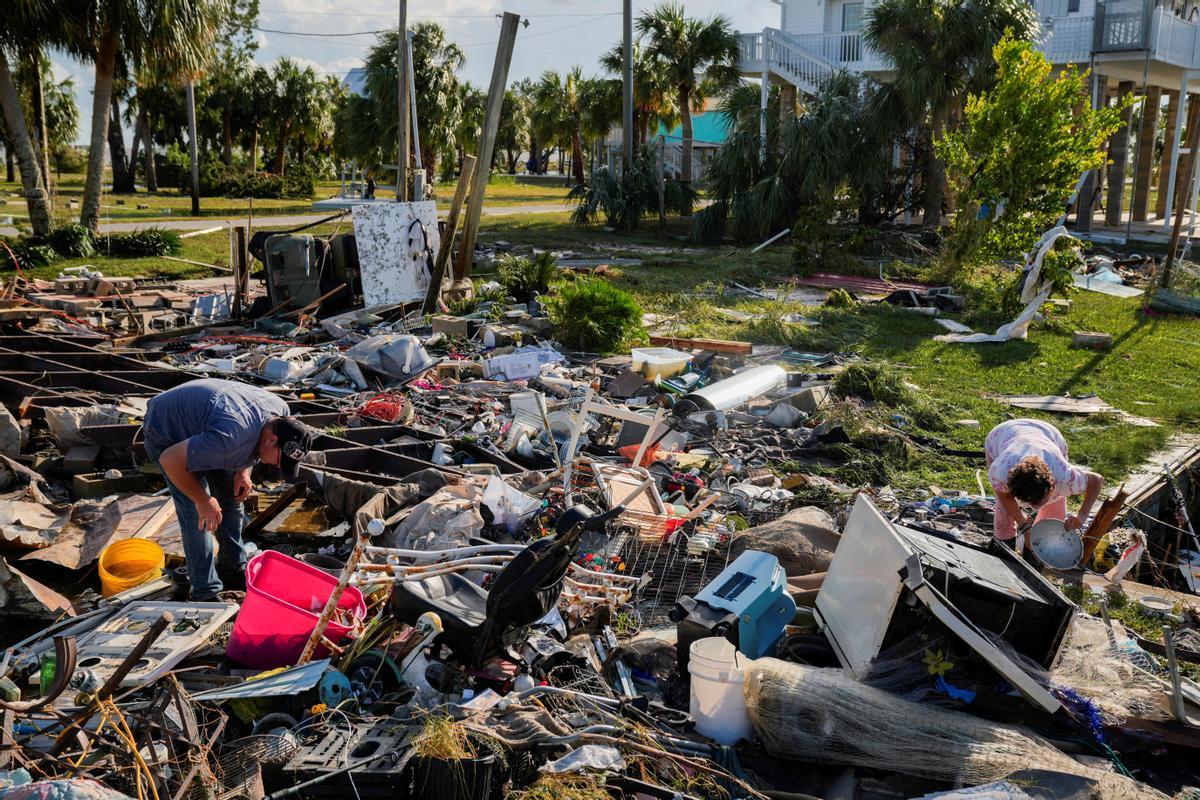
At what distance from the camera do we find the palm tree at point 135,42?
16.9 m

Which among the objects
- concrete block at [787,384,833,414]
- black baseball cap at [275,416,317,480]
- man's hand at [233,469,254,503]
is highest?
black baseball cap at [275,416,317,480]

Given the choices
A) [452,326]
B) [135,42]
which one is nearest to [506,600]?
[452,326]

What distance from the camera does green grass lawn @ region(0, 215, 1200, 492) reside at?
8164 mm

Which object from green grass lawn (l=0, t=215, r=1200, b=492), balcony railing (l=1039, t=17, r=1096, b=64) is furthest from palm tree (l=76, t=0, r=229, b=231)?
balcony railing (l=1039, t=17, r=1096, b=64)

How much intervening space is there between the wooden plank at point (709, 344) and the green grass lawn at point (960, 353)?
59 cm

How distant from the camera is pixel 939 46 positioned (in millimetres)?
20391

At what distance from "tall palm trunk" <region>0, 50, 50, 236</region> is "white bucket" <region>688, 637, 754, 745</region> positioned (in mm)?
18332

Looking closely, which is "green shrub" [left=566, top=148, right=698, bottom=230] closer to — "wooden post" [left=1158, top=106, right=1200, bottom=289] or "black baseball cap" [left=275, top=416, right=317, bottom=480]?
"wooden post" [left=1158, top=106, right=1200, bottom=289]

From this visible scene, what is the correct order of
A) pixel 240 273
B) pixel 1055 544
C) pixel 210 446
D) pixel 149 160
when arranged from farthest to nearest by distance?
pixel 149 160 < pixel 240 273 < pixel 1055 544 < pixel 210 446

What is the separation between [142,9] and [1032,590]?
1857cm

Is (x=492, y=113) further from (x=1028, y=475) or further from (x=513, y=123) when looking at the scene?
(x=513, y=123)

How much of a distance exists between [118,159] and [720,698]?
126 feet

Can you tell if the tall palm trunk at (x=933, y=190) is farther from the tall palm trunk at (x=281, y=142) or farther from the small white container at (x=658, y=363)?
the tall palm trunk at (x=281, y=142)

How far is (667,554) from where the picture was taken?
18.7ft
